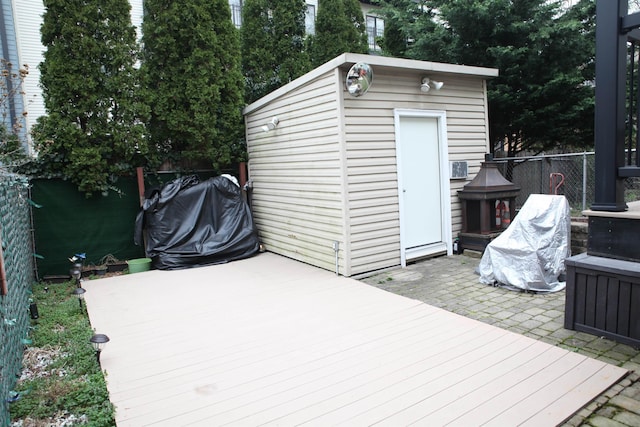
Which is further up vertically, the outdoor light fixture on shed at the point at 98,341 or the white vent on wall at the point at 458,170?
the white vent on wall at the point at 458,170

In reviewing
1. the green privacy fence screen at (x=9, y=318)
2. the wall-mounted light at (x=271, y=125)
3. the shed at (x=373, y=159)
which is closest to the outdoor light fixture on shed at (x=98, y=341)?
the green privacy fence screen at (x=9, y=318)

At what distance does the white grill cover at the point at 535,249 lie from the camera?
4168mm

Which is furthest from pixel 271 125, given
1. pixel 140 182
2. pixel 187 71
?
pixel 140 182

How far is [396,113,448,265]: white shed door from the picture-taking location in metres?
5.44

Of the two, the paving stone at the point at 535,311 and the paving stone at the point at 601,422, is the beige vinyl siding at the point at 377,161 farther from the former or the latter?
the paving stone at the point at 601,422

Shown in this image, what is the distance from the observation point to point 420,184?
5.64 meters

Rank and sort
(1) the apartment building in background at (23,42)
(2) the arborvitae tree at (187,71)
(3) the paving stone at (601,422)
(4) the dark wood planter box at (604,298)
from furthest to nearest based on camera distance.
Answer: (1) the apartment building in background at (23,42)
(2) the arborvitae tree at (187,71)
(4) the dark wood planter box at (604,298)
(3) the paving stone at (601,422)

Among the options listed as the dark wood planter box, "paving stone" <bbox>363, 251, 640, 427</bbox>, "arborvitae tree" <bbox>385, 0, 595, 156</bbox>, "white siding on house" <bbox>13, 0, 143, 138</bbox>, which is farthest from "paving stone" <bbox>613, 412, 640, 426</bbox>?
"white siding on house" <bbox>13, 0, 143, 138</bbox>

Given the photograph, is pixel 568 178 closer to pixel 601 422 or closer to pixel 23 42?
pixel 601 422

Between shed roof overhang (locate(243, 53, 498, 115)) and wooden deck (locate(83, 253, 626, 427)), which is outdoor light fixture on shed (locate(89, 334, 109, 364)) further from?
shed roof overhang (locate(243, 53, 498, 115))

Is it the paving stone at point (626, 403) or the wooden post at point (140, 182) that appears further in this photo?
the wooden post at point (140, 182)

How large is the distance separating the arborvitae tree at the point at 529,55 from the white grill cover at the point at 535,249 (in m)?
3.50

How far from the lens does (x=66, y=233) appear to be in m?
6.07

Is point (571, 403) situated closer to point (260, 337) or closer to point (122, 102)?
point (260, 337)
